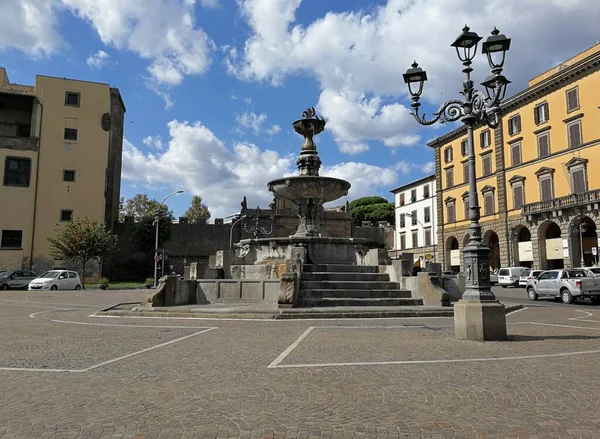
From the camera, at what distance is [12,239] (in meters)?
40.4

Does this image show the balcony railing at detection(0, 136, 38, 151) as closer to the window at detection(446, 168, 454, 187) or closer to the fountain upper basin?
the fountain upper basin

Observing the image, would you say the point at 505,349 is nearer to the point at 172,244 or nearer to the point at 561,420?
the point at 561,420

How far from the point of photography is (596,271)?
2534 cm

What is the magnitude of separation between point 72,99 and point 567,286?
4173 centimetres

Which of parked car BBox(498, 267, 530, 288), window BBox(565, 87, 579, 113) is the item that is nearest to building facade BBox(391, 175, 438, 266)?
parked car BBox(498, 267, 530, 288)

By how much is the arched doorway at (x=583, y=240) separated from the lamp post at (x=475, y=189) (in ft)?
114

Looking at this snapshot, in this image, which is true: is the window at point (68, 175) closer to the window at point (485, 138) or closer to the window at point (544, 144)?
the window at point (485, 138)

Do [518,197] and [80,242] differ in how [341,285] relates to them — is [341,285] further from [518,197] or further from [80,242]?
[518,197]

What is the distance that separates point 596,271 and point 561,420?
25.3 m

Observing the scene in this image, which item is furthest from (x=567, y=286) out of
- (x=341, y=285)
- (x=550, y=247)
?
(x=550, y=247)

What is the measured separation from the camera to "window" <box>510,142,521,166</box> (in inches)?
1876

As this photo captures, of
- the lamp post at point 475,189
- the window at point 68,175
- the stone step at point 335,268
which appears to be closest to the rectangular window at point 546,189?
the stone step at point 335,268

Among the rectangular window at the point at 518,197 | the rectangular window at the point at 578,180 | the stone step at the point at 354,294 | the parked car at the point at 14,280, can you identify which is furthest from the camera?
the rectangular window at the point at 518,197

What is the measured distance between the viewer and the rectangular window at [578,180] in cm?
3990
